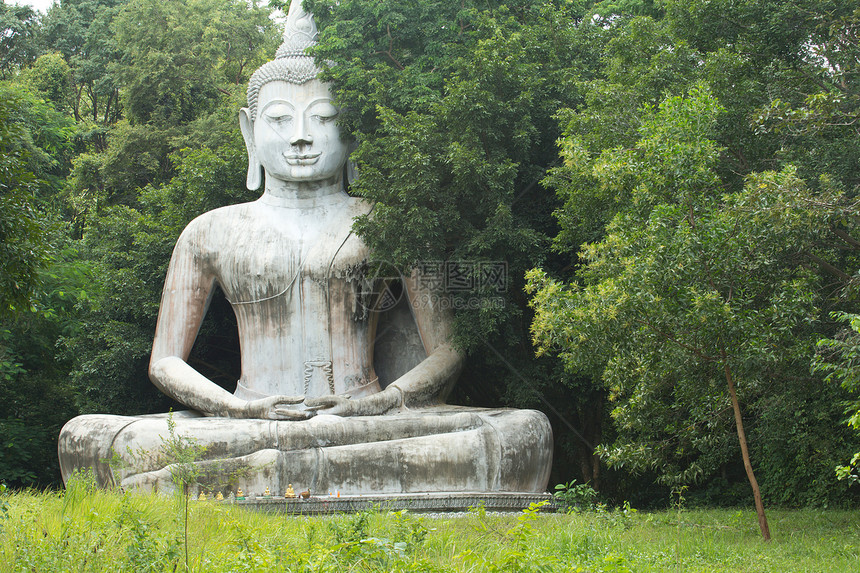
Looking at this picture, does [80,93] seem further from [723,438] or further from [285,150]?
[723,438]

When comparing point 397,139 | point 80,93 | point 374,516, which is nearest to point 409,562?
point 374,516

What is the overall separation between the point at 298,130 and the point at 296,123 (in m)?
0.12

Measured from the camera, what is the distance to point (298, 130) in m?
11.6

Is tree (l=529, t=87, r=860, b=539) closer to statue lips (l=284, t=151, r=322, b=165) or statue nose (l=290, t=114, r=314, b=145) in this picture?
statue lips (l=284, t=151, r=322, b=165)

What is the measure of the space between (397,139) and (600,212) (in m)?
2.39

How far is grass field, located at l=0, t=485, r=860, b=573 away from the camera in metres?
5.78

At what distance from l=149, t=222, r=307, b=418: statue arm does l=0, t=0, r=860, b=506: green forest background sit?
1.50 m

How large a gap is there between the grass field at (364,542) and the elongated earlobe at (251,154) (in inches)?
198

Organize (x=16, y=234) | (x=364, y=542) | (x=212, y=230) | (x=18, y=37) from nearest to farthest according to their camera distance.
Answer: (x=364, y=542) → (x=16, y=234) → (x=212, y=230) → (x=18, y=37)

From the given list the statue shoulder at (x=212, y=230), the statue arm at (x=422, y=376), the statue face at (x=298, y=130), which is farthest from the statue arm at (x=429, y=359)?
the statue shoulder at (x=212, y=230)

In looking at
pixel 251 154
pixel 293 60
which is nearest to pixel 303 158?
pixel 251 154

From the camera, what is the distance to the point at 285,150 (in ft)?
38.4

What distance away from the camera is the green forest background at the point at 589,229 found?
25.8 ft

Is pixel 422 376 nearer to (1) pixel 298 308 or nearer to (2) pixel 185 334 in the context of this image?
(1) pixel 298 308
